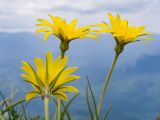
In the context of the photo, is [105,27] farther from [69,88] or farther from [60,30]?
[69,88]

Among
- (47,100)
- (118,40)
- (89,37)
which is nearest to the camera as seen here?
(47,100)

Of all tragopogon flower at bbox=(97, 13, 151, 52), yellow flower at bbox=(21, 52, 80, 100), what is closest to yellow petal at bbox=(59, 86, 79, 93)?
yellow flower at bbox=(21, 52, 80, 100)

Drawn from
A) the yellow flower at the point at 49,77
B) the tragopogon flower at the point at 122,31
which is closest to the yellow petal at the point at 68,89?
the yellow flower at the point at 49,77

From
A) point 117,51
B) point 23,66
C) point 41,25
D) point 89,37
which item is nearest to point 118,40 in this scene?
point 117,51

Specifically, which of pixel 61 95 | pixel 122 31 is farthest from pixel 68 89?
pixel 122 31

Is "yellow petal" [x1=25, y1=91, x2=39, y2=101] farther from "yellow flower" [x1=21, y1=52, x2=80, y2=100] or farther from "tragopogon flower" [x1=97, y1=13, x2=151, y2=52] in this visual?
"tragopogon flower" [x1=97, y1=13, x2=151, y2=52]
